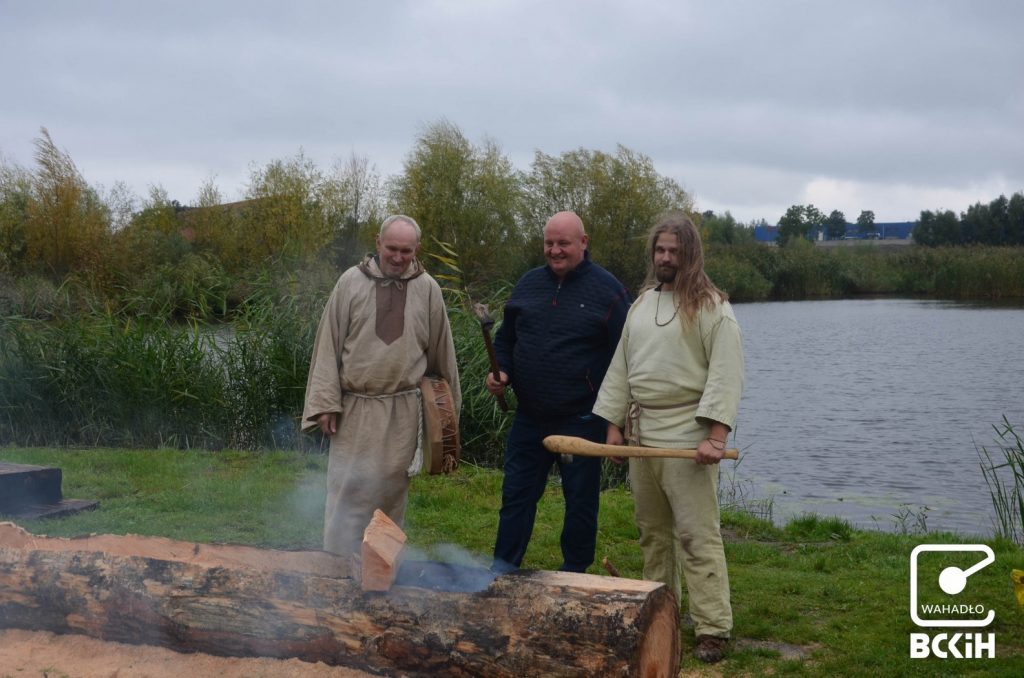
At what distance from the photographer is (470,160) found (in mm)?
26891

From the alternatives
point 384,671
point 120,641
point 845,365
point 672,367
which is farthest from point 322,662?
point 845,365

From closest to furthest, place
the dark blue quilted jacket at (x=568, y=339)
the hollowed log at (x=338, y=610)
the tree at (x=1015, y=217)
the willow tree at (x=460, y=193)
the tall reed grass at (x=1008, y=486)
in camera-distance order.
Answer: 1. the hollowed log at (x=338, y=610)
2. the dark blue quilted jacket at (x=568, y=339)
3. the tall reed grass at (x=1008, y=486)
4. the willow tree at (x=460, y=193)
5. the tree at (x=1015, y=217)

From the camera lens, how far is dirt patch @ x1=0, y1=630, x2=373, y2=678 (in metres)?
3.61

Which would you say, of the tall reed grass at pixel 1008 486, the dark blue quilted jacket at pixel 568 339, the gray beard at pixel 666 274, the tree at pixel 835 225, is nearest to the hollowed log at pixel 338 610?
the dark blue quilted jacket at pixel 568 339

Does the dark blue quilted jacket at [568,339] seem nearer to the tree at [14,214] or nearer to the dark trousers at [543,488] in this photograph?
the dark trousers at [543,488]

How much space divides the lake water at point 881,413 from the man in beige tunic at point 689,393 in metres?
4.28

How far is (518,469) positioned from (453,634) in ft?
4.23

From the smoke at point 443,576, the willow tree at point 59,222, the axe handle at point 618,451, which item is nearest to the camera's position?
the smoke at point 443,576

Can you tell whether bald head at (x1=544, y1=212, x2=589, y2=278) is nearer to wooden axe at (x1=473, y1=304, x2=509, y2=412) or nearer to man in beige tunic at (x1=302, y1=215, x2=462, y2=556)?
wooden axe at (x1=473, y1=304, x2=509, y2=412)

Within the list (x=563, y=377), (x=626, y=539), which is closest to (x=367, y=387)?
(x=563, y=377)

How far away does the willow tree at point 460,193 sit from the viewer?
26.0 meters

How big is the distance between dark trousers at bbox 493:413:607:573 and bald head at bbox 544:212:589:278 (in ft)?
2.33

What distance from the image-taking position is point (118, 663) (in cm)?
374

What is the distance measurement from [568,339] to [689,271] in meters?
0.72
